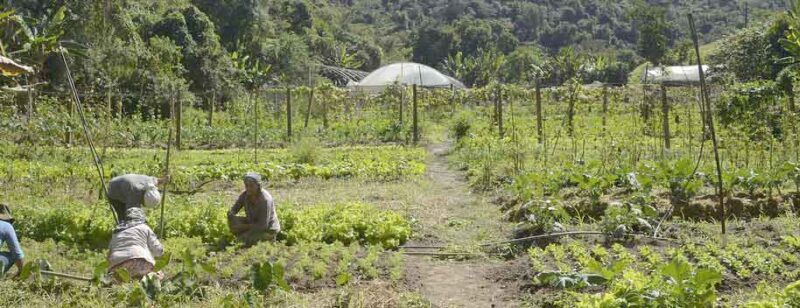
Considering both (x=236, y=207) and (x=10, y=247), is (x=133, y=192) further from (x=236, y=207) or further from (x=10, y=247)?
(x=236, y=207)

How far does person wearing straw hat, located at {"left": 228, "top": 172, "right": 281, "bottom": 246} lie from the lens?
7566 millimetres

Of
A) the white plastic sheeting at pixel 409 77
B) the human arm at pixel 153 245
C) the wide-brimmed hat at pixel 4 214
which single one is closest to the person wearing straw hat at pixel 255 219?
the human arm at pixel 153 245

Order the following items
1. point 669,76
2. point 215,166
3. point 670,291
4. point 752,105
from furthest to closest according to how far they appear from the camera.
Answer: point 669,76 < point 752,105 < point 215,166 < point 670,291

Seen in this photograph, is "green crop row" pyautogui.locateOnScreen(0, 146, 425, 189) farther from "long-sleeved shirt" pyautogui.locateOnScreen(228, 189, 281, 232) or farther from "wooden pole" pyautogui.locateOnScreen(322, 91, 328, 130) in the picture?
"wooden pole" pyautogui.locateOnScreen(322, 91, 328, 130)

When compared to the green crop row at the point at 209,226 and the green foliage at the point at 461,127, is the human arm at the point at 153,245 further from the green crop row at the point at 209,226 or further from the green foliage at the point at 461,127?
the green foliage at the point at 461,127

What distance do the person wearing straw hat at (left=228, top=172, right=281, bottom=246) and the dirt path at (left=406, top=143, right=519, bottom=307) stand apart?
1.40 meters

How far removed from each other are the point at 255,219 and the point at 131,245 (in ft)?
5.38

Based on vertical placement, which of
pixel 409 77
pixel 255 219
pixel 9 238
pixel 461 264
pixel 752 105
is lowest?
pixel 461 264

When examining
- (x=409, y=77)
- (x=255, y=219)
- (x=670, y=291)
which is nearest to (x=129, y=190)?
(x=255, y=219)

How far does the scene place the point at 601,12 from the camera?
128 m

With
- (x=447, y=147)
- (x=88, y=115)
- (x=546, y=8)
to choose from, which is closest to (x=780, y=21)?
(x=447, y=147)

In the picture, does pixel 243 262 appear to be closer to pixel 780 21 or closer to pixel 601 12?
pixel 780 21

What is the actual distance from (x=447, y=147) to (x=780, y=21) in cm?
1648

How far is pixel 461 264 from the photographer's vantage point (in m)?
7.29
